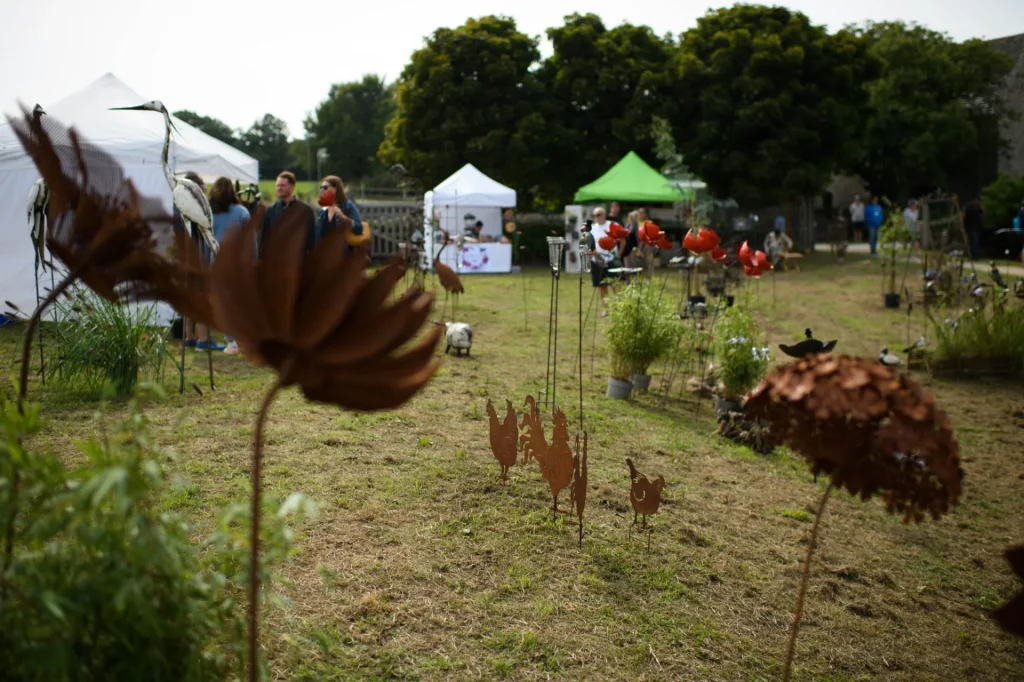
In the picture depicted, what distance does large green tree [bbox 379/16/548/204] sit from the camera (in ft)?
83.7

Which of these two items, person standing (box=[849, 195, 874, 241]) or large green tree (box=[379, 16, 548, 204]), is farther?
person standing (box=[849, 195, 874, 241])

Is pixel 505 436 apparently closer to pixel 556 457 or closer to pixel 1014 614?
pixel 556 457

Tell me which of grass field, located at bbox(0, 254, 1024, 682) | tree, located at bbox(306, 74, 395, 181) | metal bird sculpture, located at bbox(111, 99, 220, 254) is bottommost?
grass field, located at bbox(0, 254, 1024, 682)

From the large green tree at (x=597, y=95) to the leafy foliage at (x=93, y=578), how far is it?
2524cm

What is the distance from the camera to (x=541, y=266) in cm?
2341

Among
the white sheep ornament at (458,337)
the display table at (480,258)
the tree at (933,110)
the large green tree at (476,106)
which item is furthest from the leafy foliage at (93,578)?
the tree at (933,110)

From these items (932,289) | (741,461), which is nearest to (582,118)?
(932,289)

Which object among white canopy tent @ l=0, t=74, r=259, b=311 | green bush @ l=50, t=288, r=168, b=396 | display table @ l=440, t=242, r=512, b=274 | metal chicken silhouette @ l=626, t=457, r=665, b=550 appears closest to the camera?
metal chicken silhouette @ l=626, t=457, r=665, b=550

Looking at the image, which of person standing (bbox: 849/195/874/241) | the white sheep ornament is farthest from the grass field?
person standing (bbox: 849/195/874/241)

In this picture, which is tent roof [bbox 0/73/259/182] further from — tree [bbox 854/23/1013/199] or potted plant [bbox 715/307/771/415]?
tree [bbox 854/23/1013/199]

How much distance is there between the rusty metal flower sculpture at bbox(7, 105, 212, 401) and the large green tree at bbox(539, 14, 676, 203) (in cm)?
2484

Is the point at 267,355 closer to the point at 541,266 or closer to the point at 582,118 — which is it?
the point at 541,266

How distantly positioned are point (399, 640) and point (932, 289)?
478 inches

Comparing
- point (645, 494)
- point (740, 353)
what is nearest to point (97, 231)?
point (645, 494)
